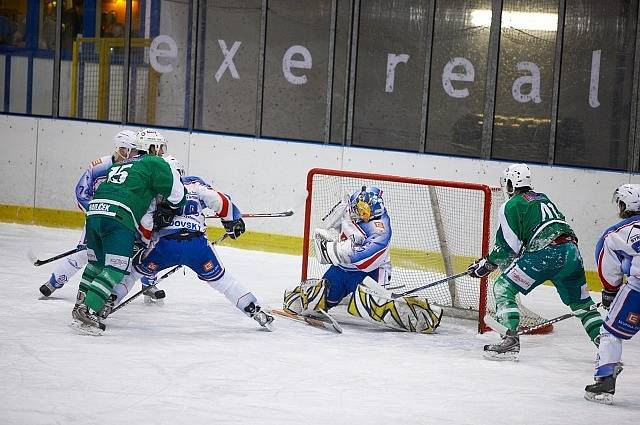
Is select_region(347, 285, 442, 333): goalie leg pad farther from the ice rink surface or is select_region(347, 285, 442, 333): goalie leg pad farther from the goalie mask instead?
the goalie mask

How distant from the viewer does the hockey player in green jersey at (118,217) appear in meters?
5.68

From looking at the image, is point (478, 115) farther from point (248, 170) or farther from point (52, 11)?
point (52, 11)

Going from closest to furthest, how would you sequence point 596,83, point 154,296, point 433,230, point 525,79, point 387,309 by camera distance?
1. point 387,309
2. point 154,296
3. point 433,230
4. point 596,83
5. point 525,79

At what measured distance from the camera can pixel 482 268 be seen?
6.01m

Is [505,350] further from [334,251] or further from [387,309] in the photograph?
[334,251]

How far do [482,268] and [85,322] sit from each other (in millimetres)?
2064

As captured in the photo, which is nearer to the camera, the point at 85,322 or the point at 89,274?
the point at 85,322

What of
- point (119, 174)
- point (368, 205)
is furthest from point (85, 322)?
point (368, 205)

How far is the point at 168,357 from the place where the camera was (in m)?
5.44

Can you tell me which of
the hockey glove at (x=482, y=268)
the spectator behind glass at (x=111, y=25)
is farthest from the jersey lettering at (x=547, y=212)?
the spectator behind glass at (x=111, y=25)

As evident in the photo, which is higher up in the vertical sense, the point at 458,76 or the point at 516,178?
the point at 458,76

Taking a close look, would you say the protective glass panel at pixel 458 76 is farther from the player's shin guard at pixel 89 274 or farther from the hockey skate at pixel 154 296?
the player's shin guard at pixel 89 274

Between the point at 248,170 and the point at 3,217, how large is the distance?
7.52 ft

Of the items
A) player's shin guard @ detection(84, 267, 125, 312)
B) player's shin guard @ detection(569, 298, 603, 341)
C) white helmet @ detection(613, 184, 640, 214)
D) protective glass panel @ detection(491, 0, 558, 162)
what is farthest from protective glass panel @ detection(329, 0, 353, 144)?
white helmet @ detection(613, 184, 640, 214)
